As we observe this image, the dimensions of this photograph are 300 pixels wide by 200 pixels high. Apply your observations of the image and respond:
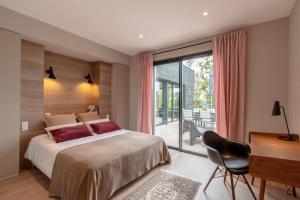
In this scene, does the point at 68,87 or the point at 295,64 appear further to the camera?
the point at 68,87

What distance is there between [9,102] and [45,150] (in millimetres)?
965

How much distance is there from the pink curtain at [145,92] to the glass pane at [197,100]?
88cm

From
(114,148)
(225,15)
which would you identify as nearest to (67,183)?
(114,148)

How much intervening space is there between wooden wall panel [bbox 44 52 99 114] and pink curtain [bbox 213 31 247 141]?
302 centimetres

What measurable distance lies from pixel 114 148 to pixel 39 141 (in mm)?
1293

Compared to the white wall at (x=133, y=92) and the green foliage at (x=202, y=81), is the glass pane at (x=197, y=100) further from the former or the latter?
the white wall at (x=133, y=92)

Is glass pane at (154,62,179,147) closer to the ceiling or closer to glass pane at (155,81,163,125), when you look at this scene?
glass pane at (155,81,163,125)

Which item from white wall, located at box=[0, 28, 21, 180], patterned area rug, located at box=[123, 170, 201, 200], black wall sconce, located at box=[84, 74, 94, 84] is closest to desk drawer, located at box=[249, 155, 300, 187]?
patterned area rug, located at box=[123, 170, 201, 200]

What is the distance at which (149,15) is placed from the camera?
2.41 m

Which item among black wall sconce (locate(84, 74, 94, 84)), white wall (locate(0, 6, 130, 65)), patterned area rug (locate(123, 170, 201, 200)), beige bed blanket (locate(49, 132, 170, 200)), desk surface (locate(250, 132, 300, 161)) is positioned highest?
white wall (locate(0, 6, 130, 65))

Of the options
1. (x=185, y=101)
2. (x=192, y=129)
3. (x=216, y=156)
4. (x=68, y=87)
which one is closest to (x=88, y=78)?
(x=68, y=87)

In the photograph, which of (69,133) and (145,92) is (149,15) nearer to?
(145,92)

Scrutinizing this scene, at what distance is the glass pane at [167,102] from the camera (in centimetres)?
385

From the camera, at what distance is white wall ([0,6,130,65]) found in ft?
7.53
